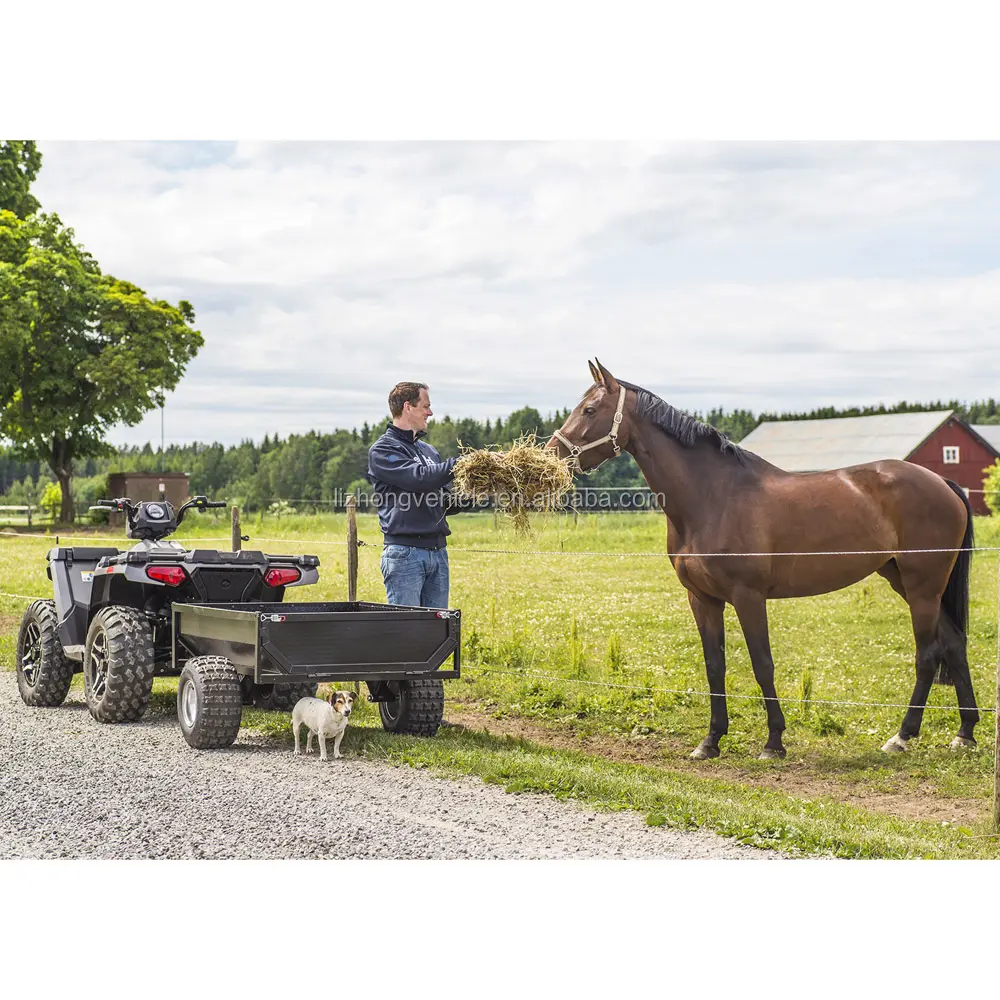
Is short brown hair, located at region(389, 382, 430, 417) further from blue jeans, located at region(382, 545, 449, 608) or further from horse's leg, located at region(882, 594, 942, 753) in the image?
horse's leg, located at region(882, 594, 942, 753)

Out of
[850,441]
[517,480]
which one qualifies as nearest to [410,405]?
[517,480]

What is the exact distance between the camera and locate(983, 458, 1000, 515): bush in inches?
1569

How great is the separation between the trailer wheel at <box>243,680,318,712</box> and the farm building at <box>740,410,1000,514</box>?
3727cm

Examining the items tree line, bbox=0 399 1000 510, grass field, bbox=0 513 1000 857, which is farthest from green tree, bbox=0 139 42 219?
grass field, bbox=0 513 1000 857

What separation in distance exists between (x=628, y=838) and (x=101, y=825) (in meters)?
2.33

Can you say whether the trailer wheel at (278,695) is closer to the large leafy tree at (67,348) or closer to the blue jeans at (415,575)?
the blue jeans at (415,575)

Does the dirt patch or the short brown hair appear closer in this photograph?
the dirt patch

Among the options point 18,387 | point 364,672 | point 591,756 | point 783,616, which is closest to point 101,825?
point 364,672

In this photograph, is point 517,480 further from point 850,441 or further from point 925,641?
point 850,441

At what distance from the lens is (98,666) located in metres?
7.67

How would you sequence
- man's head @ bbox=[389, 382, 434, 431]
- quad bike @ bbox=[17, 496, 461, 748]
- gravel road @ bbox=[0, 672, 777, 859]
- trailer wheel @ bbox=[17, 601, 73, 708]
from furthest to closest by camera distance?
trailer wheel @ bbox=[17, 601, 73, 708], man's head @ bbox=[389, 382, 434, 431], quad bike @ bbox=[17, 496, 461, 748], gravel road @ bbox=[0, 672, 777, 859]

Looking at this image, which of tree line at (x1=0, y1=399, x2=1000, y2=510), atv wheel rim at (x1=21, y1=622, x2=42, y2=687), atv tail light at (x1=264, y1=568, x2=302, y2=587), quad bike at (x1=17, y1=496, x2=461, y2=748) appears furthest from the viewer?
tree line at (x1=0, y1=399, x2=1000, y2=510)

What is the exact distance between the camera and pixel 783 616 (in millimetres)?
14328

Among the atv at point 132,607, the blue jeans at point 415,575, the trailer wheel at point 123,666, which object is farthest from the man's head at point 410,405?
the trailer wheel at point 123,666
